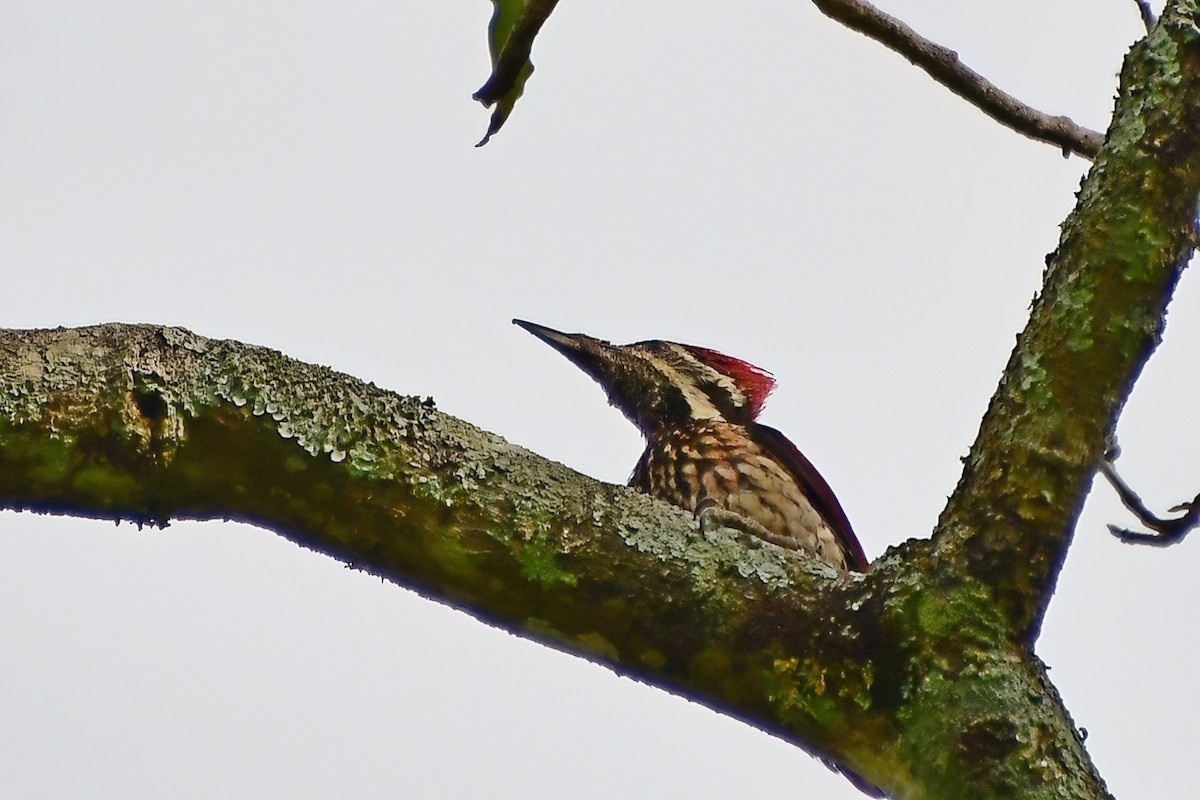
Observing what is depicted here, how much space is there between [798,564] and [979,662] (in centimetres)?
27

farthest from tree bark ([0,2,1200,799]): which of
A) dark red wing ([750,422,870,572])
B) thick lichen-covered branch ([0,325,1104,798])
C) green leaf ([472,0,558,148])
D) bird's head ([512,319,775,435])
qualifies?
bird's head ([512,319,775,435])

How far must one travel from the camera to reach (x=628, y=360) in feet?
14.8

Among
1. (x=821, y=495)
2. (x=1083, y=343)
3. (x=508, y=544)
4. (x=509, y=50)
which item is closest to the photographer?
(x=508, y=544)

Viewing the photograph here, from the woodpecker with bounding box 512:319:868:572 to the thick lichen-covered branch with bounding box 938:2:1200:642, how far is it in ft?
4.66

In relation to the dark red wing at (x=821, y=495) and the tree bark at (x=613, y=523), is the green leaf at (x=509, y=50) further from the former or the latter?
the dark red wing at (x=821, y=495)

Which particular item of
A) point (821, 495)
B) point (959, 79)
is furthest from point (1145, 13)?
point (821, 495)

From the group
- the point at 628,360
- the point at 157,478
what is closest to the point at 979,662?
the point at 157,478

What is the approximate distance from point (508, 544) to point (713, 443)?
228 cm

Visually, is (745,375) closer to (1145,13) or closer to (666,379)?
(666,379)

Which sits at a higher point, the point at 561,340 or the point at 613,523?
the point at 561,340

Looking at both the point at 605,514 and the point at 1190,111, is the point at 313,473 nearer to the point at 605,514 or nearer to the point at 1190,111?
the point at 605,514

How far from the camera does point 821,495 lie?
12.6 feet

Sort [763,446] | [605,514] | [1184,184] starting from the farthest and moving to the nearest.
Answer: [763,446]
[1184,184]
[605,514]

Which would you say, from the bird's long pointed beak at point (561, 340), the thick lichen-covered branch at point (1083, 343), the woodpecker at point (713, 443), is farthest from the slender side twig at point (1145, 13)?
the bird's long pointed beak at point (561, 340)
